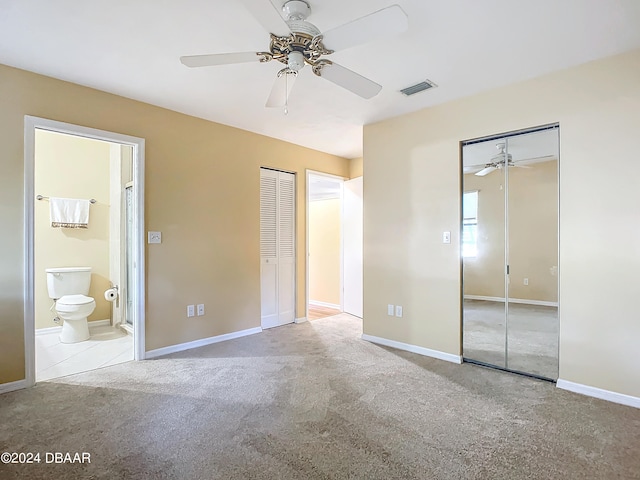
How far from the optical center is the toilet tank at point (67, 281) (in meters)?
4.30

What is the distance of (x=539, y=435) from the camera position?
2.07 m

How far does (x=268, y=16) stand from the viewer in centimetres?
166

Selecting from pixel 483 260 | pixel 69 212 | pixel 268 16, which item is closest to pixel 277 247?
pixel 483 260

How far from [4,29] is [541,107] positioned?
12.7 ft

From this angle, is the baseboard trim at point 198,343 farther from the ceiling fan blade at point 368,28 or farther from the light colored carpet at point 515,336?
the ceiling fan blade at point 368,28

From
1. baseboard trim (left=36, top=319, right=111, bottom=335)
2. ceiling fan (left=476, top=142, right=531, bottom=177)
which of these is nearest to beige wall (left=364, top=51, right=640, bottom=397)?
ceiling fan (left=476, top=142, right=531, bottom=177)

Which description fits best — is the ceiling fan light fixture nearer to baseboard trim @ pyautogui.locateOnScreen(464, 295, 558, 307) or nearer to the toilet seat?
baseboard trim @ pyautogui.locateOnScreen(464, 295, 558, 307)

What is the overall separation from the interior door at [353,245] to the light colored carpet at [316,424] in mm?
2127

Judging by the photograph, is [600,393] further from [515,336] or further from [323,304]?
[323,304]

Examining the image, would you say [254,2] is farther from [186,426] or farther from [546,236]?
[546,236]

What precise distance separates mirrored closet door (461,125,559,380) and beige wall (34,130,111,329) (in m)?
4.65

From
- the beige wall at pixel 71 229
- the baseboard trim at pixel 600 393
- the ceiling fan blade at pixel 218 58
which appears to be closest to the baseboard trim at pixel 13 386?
the beige wall at pixel 71 229

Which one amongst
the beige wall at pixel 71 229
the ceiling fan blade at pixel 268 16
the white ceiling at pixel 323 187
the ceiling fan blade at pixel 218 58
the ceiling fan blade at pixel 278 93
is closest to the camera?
the ceiling fan blade at pixel 268 16

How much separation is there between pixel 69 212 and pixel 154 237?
2015 mm
